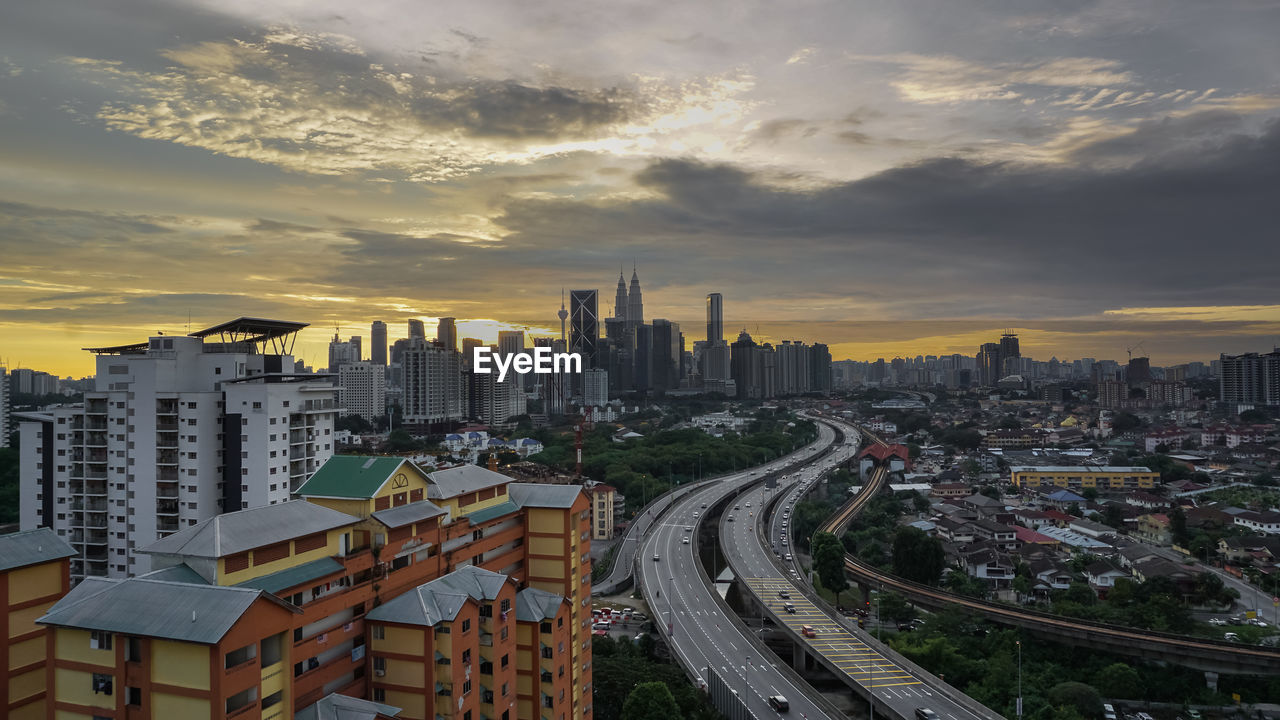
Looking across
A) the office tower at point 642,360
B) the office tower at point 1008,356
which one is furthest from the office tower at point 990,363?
the office tower at point 642,360

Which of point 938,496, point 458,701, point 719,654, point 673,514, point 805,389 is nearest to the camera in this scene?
point 458,701

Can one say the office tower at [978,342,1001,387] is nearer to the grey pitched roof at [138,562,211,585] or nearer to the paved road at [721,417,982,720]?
the paved road at [721,417,982,720]

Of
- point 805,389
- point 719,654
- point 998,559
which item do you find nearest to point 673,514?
point 998,559

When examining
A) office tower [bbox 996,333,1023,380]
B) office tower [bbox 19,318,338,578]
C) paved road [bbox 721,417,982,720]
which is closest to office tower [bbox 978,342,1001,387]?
office tower [bbox 996,333,1023,380]

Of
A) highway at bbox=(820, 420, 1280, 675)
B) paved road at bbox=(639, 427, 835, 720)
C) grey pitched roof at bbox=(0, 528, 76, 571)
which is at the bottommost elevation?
paved road at bbox=(639, 427, 835, 720)

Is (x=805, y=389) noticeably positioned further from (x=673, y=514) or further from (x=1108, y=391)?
(x=673, y=514)

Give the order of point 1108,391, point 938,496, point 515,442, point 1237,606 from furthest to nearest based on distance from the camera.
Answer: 1. point 1108,391
2. point 515,442
3. point 938,496
4. point 1237,606

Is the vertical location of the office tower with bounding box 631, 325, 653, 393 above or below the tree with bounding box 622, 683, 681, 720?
above
